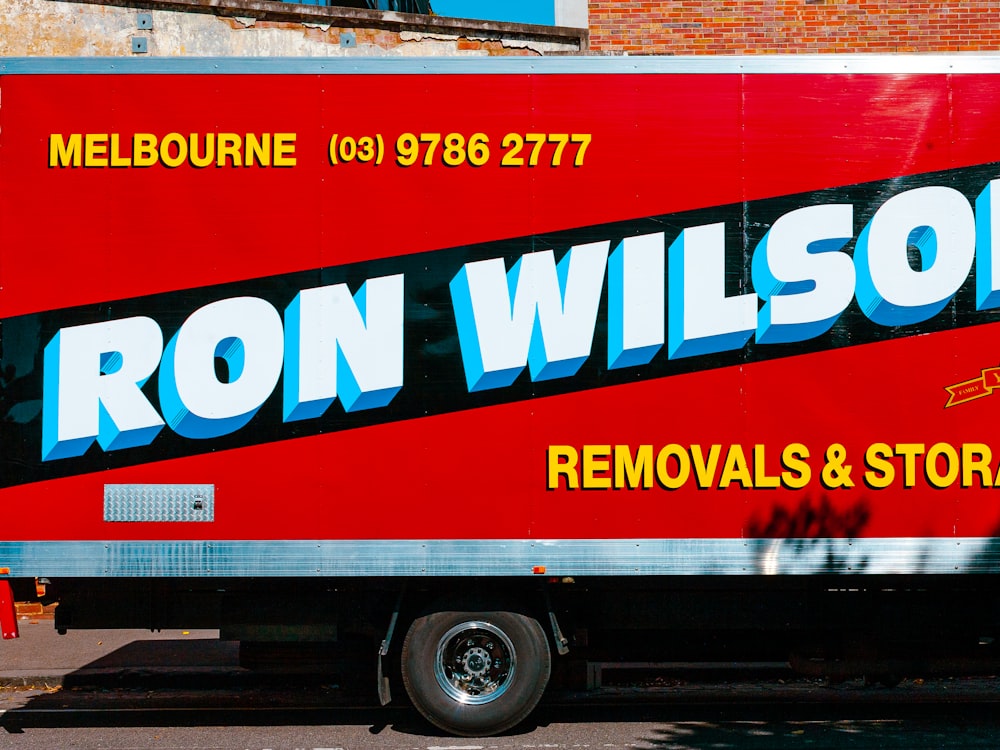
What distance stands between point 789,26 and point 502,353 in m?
6.92

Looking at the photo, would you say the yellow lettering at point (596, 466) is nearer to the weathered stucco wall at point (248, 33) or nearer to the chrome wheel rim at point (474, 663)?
the chrome wheel rim at point (474, 663)

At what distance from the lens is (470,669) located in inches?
268

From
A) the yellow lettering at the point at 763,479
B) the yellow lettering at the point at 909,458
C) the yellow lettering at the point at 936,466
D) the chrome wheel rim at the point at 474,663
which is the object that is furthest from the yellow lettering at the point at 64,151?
the yellow lettering at the point at 936,466

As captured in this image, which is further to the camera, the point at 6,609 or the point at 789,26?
the point at 789,26

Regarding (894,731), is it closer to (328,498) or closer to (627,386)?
(627,386)

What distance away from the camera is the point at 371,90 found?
6.63m

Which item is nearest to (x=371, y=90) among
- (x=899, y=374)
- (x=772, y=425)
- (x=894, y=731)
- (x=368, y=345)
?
(x=368, y=345)

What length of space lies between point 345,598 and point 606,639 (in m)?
1.67

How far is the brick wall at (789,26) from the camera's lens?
37.9 ft

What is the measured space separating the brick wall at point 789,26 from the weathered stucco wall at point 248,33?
59 centimetres

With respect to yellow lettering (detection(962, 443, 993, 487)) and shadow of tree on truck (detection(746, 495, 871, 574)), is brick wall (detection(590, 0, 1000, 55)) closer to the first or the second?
yellow lettering (detection(962, 443, 993, 487))

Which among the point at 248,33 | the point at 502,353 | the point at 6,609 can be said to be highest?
the point at 248,33

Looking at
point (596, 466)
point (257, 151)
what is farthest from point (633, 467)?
point (257, 151)

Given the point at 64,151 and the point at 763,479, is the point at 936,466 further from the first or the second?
the point at 64,151
